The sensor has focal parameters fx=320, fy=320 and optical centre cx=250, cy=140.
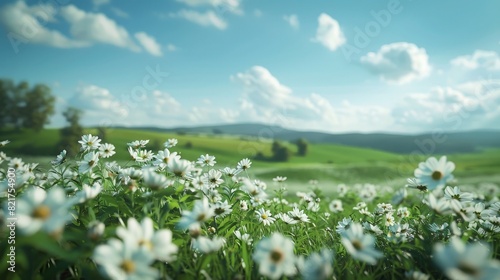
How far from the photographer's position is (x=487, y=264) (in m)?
1.13

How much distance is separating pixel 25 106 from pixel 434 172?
133 feet

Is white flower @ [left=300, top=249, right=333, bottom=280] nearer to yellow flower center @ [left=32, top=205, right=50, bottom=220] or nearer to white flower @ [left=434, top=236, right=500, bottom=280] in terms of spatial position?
white flower @ [left=434, top=236, right=500, bottom=280]

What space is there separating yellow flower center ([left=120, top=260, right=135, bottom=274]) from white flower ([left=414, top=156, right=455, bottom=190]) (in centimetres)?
169

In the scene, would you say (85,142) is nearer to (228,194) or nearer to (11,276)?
(228,194)

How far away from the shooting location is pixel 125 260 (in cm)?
123

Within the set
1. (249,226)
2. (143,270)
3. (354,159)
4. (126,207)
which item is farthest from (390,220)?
(354,159)

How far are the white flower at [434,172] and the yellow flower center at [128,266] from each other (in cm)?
169

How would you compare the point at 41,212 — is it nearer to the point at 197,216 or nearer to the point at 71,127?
the point at 197,216

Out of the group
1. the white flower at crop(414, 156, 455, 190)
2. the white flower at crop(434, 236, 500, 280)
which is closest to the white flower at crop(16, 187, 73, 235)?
the white flower at crop(434, 236, 500, 280)

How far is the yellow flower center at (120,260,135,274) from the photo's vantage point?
48.2 inches

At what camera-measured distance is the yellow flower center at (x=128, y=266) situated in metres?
1.22

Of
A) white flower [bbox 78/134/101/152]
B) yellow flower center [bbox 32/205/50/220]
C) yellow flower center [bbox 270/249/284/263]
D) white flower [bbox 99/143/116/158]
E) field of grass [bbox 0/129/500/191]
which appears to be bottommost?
field of grass [bbox 0/129/500/191]

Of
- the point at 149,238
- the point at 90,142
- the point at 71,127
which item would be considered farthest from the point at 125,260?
the point at 71,127

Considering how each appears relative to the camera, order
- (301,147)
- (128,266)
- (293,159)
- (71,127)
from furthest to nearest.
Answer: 1. (301,147)
2. (293,159)
3. (71,127)
4. (128,266)
